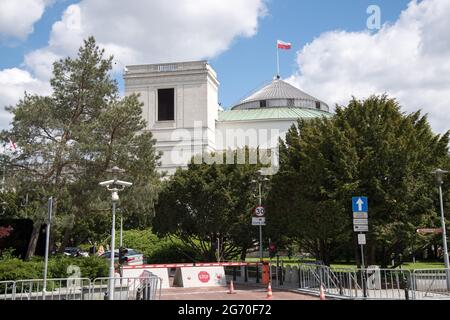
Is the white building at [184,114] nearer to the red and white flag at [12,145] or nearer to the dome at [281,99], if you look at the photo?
the dome at [281,99]

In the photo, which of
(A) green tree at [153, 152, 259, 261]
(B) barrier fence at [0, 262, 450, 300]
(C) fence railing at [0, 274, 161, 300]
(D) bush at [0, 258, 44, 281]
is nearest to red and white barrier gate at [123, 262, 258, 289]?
(B) barrier fence at [0, 262, 450, 300]

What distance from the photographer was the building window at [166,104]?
2680 inches

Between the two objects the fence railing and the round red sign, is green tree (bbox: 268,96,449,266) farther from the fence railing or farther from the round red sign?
the fence railing

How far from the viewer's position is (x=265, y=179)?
32.8m

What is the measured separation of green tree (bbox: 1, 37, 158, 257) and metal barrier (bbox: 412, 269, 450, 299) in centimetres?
1494

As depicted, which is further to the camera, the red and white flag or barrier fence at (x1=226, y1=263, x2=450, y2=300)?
the red and white flag

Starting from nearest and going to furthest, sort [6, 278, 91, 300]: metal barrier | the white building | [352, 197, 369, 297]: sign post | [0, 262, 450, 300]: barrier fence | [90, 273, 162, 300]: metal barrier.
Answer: [6, 278, 91, 300]: metal barrier
[90, 273, 162, 300]: metal barrier
[0, 262, 450, 300]: barrier fence
[352, 197, 369, 297]: sign post
the white building

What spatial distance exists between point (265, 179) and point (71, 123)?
43.6 feet

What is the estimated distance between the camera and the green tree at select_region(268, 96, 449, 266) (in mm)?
23109

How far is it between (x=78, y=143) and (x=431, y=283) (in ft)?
56.5

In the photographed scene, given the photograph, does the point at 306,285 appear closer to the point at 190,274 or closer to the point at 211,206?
the point at 190,274

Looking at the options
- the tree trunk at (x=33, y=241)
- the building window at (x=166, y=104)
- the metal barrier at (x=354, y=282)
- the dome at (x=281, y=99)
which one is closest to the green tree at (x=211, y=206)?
the metal barrier at (x=354, y=282)
